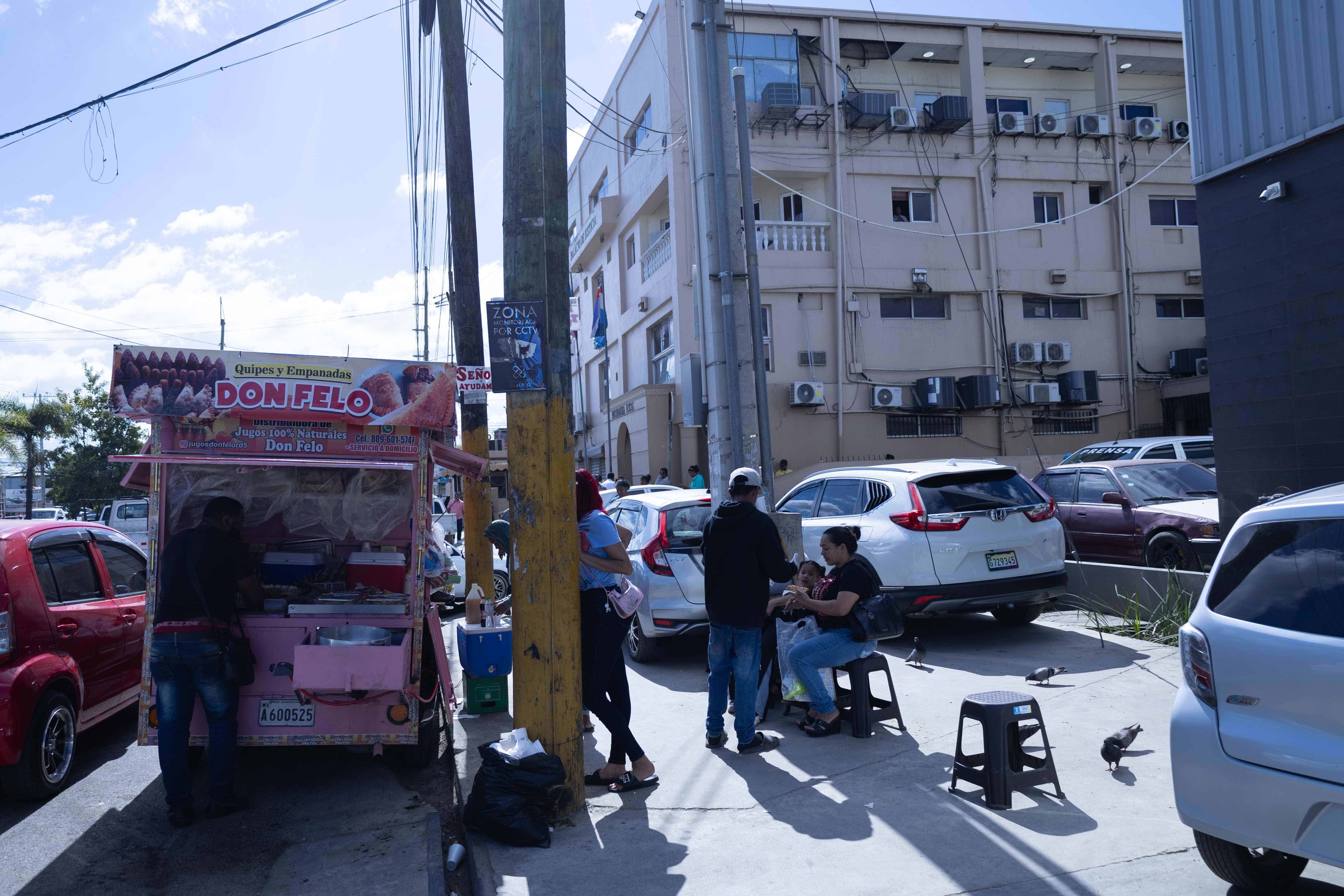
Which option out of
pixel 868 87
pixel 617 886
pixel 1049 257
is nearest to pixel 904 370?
pixel 1049 257

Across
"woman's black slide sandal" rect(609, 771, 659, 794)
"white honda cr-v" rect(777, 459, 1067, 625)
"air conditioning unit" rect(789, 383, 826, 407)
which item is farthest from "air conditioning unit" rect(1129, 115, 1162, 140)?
"woman's black slide sandal" rect(609, 771, 659, 794)

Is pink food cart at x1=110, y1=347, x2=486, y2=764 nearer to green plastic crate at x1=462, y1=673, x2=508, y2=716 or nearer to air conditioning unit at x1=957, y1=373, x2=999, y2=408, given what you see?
green plastic crate at x1=462, y1=673, x2=508, y2=716

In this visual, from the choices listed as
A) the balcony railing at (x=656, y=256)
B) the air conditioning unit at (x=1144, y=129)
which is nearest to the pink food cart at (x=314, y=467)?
the balcony railing at (x=656, y=256)

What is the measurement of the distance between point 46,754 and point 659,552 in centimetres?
483

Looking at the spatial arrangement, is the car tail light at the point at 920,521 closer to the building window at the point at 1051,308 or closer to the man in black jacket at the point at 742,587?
the man in black jacket at the point at 742,587

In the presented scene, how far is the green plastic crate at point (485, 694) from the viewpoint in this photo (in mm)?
7512

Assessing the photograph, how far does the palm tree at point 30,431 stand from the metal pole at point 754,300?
33.6 metres

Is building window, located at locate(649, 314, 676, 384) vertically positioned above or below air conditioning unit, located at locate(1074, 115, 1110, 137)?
below

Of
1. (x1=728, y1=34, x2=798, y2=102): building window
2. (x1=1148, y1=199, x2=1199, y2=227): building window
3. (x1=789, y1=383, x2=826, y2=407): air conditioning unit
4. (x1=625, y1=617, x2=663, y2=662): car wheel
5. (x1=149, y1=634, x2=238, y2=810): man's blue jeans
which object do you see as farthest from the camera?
(x1=1148, y1=199, x2=1199, y2=227): building window

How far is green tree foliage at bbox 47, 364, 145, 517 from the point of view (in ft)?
122

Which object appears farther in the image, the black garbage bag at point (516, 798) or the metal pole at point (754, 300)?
the metal pole at point (754, 300)

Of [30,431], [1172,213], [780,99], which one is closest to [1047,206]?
[1172,213]

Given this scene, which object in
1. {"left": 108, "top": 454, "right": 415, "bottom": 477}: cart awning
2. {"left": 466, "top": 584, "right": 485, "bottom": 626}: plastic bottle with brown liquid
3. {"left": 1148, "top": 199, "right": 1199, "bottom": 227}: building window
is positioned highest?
{"left": 1148, "top": 199, "right": 1199, "bottom": 227}: building window

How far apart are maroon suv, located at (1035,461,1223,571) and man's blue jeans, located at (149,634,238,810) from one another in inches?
373
